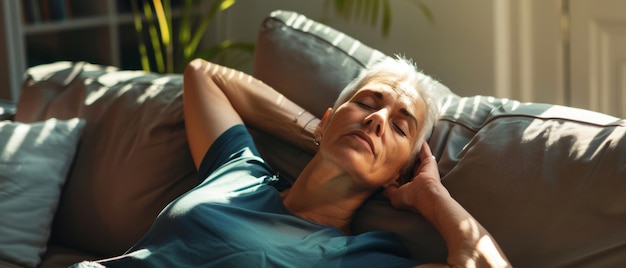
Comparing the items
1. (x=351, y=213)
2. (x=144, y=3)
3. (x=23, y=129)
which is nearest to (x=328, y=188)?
(x=351, y=213)

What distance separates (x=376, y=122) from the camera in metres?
1.82

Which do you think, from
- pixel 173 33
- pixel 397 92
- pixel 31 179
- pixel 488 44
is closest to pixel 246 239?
pixel 397 92

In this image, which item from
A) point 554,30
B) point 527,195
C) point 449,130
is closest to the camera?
point 527,195

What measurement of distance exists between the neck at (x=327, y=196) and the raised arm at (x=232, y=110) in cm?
18

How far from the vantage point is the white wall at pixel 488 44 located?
2.97 m

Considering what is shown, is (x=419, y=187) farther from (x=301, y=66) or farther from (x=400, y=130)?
(x=301, y=66)

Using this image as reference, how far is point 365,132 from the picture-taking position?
1.82m

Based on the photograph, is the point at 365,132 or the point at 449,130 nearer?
the point at 365,132

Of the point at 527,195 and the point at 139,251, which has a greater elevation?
the point at 527,195

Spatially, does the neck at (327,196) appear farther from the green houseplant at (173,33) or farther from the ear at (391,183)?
the green houseplant at (173,33)

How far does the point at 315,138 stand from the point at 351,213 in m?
0.20

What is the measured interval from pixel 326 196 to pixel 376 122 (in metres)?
0.19

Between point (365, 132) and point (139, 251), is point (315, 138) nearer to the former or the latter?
point (365, 132)

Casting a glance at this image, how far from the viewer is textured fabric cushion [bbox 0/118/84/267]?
220 cm
